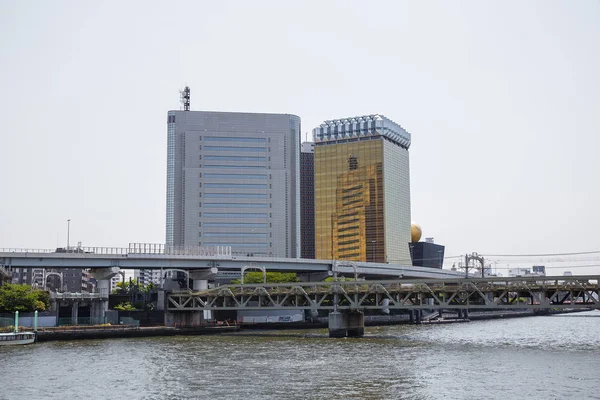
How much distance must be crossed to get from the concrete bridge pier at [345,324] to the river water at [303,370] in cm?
1382

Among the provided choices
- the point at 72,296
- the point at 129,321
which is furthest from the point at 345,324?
the point at 72,296

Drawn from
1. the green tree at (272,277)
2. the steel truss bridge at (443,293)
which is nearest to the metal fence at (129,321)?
the steel truss bridge at (443,293)

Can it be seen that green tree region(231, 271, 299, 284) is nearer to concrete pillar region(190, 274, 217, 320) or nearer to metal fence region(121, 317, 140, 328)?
concrete pillar region(190, 274, 217, 320)

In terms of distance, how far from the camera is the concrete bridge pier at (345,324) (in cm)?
11775

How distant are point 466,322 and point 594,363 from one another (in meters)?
119

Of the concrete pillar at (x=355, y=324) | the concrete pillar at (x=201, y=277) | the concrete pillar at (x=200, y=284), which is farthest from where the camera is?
the concrete pillar at (x=200, y=284)

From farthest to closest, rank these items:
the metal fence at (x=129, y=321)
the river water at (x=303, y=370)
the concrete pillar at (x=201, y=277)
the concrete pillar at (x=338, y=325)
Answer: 1. the concrete pillar at (x=201, y=277)
2. the metal fence at (x=129, y=321)
3. the concrete pillar at (x=338, y=325)
4. the river water at (x=303, y=370)

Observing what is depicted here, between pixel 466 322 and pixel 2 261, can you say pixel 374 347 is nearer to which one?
pixel 2 261

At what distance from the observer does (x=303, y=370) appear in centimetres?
6856

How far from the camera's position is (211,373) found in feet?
221

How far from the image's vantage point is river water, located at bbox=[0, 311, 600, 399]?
55781 millimetres

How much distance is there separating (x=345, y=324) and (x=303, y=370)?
51.1 metres

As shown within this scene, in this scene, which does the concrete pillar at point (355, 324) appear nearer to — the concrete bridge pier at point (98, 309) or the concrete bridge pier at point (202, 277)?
the concrete bridge pier at point (202, 277)

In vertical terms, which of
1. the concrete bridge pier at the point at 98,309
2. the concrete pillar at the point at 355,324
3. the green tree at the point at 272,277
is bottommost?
the concrete pillar at the point at 355,324
